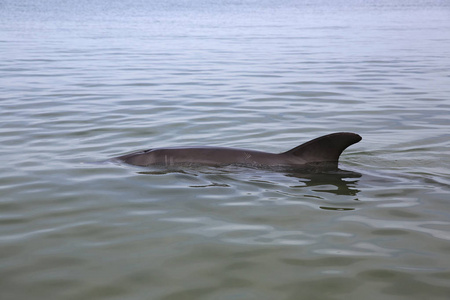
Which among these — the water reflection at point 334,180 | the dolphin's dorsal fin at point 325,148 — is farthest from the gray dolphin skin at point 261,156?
the water reflection at point 334,180

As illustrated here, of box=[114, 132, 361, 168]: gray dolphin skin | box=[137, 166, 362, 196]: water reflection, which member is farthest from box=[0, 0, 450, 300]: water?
box=[114, 132, 361, 168]: gray dolphin skin

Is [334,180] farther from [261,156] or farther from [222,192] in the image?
[222,192]

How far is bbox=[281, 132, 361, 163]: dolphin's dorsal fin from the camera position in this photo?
7.53 meters

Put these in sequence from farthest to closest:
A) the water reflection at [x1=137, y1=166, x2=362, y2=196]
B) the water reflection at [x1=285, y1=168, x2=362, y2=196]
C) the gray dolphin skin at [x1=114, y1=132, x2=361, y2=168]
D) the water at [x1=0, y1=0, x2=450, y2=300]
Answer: the gray dolphin skin at [x1=114, y1=132, x2=361, y2=168], the water reflection at [x1=137, y1=166, x2=362, y2=196], the water reflection at [x1=285, y1=168, x2=362, y2=196], the water at [x1=0, y1=0, x2=450, y2=300]

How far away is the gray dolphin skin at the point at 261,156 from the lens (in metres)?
7.63

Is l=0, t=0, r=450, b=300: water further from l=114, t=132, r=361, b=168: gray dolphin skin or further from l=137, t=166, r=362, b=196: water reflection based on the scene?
l=114, t=132, r=361, b=168: gray dolphin skin

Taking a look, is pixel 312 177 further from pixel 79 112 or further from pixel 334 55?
pixel 334 55

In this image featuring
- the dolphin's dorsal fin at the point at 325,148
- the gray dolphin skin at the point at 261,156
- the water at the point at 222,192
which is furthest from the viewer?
the gray dolphin skin at the point at 261,156

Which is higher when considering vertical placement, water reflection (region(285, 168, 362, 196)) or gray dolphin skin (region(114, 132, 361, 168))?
gray dolphin skin (region(114, 132, 361, 168))

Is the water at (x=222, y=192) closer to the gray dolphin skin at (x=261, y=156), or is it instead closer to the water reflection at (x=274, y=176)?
the water reflection at (x=274, y=176)

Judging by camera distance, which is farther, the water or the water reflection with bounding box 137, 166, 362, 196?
the water reflection with bounding box 137, 166, 362, 196

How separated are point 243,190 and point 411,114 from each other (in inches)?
233

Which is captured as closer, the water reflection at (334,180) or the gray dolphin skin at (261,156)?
the water reflection at (334,180)

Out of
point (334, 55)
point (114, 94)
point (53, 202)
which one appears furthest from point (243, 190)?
point (334, 55)
